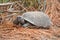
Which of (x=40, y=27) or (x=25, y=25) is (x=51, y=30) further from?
(x=25, y=25)

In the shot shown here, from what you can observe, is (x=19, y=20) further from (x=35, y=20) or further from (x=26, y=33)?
(x=26, y=33)

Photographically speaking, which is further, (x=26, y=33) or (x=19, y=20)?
(x=19, y=20)

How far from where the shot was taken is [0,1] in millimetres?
4926

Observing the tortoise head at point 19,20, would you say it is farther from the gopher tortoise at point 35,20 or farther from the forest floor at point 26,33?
the forest floor at point 26,33

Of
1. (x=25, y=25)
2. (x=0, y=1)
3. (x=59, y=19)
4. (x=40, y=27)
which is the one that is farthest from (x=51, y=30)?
(x=0, y=1)

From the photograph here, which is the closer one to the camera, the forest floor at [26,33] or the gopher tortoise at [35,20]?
the forest floor at [26,33]

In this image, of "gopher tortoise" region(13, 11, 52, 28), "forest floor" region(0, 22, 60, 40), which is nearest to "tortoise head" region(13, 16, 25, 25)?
"gopher tortoise" region(13, 11, 52, 28)

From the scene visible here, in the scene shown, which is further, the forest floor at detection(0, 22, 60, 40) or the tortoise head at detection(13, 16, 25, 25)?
the tortoise head at detection(13, 16, 25, 25)

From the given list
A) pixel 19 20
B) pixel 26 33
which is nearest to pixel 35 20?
pixel 19 20

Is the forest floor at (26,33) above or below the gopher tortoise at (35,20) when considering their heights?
below

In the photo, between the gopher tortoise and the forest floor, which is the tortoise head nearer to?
the gopher tortoise

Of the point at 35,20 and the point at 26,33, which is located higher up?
the point at 35,20

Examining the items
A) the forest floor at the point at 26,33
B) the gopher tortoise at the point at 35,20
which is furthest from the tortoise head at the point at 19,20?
the forest floor at the point at 26,33

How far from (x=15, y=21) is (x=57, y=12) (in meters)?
1.48
